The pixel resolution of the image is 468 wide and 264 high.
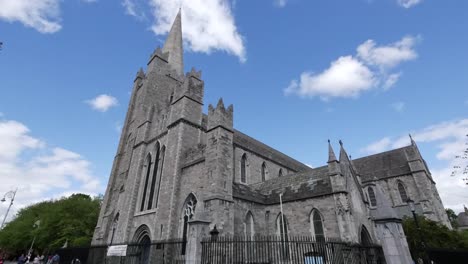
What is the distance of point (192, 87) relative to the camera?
71.5ft

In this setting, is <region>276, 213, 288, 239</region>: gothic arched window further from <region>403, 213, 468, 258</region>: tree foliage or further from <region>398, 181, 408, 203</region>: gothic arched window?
<region>398, 181, 408, 203</region>: gothic arched window

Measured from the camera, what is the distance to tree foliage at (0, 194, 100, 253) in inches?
1264

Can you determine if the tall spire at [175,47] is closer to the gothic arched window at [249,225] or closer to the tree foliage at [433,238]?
the gothic arched window at [249,225]

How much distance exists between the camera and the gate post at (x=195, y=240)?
9.31 metres

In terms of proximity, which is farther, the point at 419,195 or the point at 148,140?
the point at 419,195

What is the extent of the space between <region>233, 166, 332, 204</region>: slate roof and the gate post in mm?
6237

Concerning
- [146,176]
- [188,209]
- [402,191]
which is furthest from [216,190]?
[402,191]

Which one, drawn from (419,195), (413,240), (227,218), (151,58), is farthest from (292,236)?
(151,58)

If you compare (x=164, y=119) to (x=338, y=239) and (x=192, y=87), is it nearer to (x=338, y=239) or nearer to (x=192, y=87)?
(x=192, y=87)

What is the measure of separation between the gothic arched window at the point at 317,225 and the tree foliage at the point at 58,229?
1061 inches

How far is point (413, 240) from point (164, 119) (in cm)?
2407

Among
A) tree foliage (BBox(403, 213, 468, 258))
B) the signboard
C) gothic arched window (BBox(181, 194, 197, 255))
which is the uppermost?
gothic arched window (BBox(181, 194, 197, 255))

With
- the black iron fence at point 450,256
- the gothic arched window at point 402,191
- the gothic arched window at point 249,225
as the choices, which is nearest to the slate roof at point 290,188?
the gothic arched window at point 249,225

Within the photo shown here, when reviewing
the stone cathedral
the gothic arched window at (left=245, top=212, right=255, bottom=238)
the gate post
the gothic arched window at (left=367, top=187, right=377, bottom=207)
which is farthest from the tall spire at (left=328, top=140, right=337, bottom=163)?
the gothic arched window at (left=367, top=187, right=377, bottom=207)
